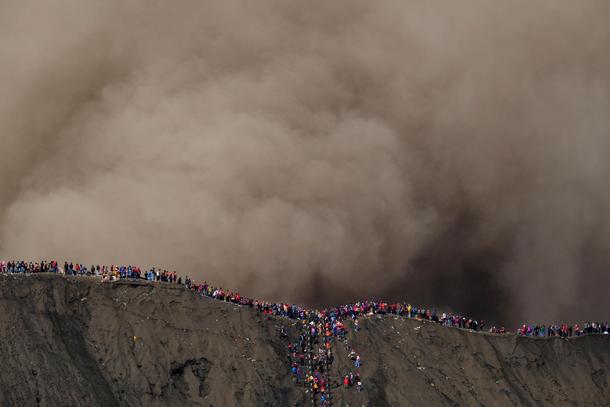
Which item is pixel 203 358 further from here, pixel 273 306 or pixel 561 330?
pixel 561 330

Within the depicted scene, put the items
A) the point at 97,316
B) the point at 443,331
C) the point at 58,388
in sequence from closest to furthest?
1. the point at 58,388
2. the point at 97,316
3. the point at 443,331

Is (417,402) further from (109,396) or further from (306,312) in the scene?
(109,396)

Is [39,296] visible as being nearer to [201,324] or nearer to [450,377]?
[201,324]

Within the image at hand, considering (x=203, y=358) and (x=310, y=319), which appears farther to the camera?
(x=310, y=319)

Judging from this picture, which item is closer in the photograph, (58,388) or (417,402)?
(58,388)

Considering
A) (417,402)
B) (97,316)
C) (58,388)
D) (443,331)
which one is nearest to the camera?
(58,388)

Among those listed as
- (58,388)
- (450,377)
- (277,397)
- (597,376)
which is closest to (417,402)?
(450,377)

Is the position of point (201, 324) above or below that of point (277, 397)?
above

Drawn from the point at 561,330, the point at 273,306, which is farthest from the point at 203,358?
the point at 561,330
